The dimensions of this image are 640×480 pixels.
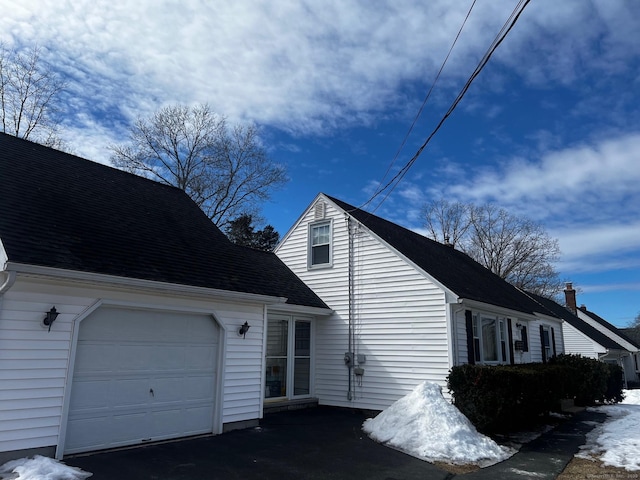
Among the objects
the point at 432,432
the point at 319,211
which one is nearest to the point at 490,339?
the point at 432,432

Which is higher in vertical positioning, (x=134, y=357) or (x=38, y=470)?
(x=134, y=357)

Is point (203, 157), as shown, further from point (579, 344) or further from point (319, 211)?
point (579, 344)

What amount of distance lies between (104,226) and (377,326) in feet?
23.7

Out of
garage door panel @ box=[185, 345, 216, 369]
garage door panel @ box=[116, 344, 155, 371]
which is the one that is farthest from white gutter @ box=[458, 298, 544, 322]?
garage door panel @ box=[116, 344, 155, 371]

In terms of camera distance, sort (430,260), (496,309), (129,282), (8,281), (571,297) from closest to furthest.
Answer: (8,281) < (129,282) < (496,309) < (430,260) < (571,297)

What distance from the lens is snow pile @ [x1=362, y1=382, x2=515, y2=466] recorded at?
7.08 metres

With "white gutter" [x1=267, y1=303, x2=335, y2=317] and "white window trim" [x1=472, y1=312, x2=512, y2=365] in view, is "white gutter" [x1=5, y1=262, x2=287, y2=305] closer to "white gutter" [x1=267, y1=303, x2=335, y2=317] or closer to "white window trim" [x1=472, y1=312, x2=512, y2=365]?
"white gutter" [x1=267, y1=303, x2=335, y2=317]

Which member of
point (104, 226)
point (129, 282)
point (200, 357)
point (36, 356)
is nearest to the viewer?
point (36, 356)

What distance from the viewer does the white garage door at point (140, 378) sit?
6.52 metres

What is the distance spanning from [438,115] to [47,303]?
700cm

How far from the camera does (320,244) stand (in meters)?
13.6

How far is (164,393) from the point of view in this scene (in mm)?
7523

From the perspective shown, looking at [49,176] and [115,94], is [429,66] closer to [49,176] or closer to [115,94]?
[49,176]

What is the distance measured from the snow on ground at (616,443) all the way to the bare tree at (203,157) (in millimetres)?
20712
